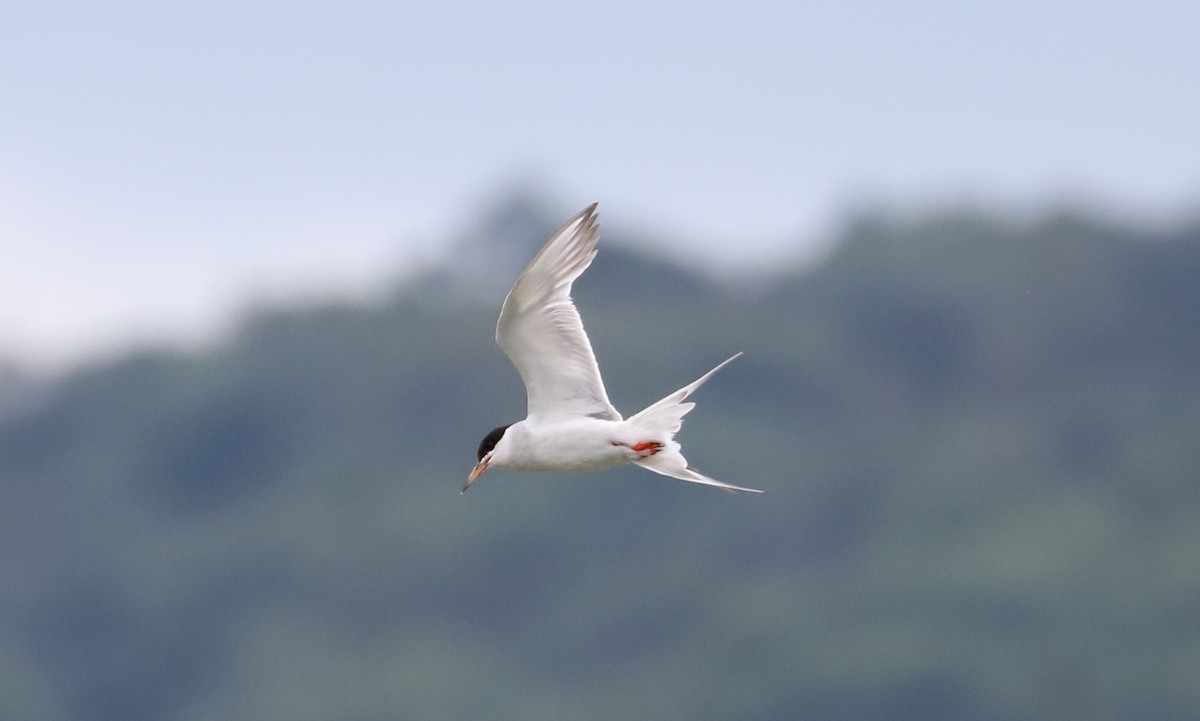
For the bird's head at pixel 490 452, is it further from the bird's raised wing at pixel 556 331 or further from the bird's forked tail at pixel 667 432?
the bird's forked tail at pixel 667 432

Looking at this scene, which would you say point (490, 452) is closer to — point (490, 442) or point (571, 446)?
point (490, 442)

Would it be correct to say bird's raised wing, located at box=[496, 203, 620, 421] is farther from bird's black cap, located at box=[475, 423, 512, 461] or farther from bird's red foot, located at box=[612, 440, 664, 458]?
bird's red foot, located at box=[612, 440, 664, 458]

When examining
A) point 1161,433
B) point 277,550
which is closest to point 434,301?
point 277,550

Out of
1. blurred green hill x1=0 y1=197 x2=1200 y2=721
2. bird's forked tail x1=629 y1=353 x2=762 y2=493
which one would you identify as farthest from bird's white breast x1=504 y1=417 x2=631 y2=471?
blurred green hill x1=0 y1=197 x2=1200 y2=721

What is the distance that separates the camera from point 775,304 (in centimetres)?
6319

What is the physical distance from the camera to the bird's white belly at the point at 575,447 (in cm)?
843

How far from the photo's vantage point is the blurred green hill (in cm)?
4516

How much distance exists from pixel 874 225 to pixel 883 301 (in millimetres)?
4113

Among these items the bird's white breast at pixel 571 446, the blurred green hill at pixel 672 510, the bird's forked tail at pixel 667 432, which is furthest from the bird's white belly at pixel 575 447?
the blurred green hill at pixel 672 510

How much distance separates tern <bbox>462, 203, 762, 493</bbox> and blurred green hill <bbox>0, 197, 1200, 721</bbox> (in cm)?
3333

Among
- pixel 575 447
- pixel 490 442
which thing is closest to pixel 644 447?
pixel 575 447

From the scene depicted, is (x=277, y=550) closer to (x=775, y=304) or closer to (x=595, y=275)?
(x=595, y=275)

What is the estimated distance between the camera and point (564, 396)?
880cm

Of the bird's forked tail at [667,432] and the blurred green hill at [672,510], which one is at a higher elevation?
the bird's forked tail at [667,432]
